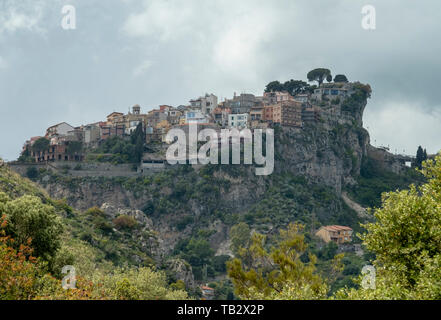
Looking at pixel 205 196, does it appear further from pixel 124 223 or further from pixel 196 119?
pixel 124 223

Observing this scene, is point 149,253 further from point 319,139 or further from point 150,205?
point 319,139

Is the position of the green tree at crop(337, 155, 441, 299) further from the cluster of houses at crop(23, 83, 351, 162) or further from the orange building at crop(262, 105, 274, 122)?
the orange building at crop(262, 105, 274, 122)

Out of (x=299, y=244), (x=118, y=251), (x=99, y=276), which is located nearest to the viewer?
(x=299, y=244)

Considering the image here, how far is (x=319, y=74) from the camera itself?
145 meters

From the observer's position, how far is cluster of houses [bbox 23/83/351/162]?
118 m

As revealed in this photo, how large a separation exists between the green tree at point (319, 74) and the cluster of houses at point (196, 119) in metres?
11.2

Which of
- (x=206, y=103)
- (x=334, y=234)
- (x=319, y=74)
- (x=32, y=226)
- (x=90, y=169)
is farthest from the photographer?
(x=319, y=74)

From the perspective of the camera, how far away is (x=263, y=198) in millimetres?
109625

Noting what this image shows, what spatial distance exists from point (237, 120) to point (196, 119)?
8994 millimetres

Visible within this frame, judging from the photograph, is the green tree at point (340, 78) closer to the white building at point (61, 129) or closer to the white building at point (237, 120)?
the white building at point (237, 120)

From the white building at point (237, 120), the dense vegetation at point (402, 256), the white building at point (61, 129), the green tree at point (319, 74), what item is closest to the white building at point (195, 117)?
the white building at point (237, 120)

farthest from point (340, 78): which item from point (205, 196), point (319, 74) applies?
point (205, 196)
